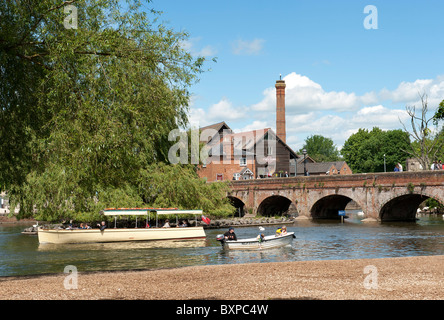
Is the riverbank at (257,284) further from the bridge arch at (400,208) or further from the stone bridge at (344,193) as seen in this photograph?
the bridge arch at (400,208)

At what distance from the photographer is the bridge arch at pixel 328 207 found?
2177 inches

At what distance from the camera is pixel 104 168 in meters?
14.5

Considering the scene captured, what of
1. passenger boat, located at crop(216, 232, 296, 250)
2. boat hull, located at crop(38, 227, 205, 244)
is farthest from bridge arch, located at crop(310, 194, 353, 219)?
passenger boat, located at crop(216, 232, 296, 250)

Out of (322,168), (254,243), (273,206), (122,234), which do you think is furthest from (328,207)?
(322,168)

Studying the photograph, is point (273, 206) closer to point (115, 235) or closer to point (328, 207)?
point (328, 207)

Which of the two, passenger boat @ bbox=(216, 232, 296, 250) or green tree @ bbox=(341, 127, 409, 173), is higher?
green tree @ bbox=(341, 127, 409, 173)

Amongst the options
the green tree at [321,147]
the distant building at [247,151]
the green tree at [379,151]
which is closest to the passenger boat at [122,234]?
the distant building at [247,151]

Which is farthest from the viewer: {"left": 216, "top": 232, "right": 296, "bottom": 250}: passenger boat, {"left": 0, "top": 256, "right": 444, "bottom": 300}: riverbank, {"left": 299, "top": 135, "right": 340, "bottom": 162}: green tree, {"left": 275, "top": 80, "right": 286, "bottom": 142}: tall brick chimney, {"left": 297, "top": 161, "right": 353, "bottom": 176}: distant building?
{"left": 299, "top": 135, "right": 340, "bottom": 162}: green tree

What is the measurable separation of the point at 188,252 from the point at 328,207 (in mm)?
34621

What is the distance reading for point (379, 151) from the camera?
104 meters

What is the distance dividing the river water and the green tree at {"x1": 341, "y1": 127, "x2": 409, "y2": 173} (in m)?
68.1

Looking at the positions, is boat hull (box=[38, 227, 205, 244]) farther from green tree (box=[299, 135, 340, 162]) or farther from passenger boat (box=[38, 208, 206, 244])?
green tree (box=[299, 135, 340, 162])

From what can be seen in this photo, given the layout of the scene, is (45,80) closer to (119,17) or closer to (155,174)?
(119,17)

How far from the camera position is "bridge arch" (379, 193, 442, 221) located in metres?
48.2
